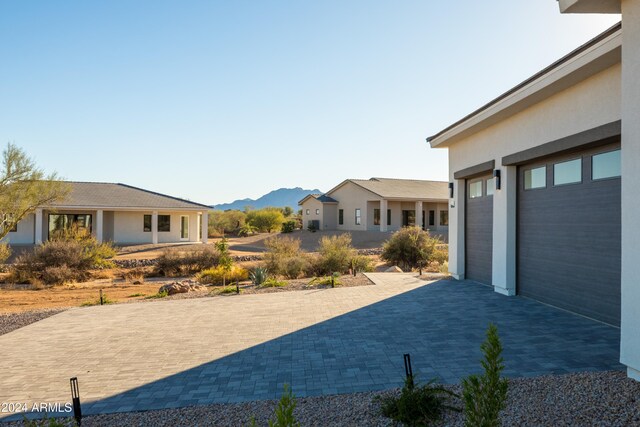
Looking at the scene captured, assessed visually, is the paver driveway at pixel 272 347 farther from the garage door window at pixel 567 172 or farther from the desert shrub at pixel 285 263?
the desert shrub at pixel 285 263

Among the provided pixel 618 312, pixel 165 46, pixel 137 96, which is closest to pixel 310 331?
pixel 618 312

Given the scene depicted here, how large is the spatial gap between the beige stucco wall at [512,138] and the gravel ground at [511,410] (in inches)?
169

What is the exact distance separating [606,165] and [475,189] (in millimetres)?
5011

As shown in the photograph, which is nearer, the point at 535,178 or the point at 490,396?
the point at 490,396

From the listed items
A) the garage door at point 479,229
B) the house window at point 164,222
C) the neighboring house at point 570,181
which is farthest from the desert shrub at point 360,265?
the house window at point 164,222

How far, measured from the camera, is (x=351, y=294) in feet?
34.7

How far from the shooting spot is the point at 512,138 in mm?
9445

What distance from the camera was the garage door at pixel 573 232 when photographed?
22.1 ft

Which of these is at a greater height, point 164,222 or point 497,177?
point 497,177

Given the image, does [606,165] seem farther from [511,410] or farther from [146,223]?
[146,223]

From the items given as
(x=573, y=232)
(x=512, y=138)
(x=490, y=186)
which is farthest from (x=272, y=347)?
(x=490, y=186)

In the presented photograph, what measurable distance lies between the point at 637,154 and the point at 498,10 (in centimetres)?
652

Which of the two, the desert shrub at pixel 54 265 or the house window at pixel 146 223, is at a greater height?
the house window at pixel 146 223

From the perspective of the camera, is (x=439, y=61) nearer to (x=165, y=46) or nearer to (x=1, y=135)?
(x=165, y=46)
